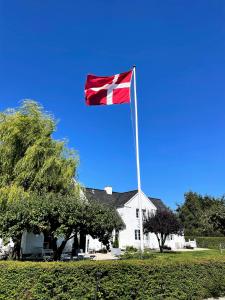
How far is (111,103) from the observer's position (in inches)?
566

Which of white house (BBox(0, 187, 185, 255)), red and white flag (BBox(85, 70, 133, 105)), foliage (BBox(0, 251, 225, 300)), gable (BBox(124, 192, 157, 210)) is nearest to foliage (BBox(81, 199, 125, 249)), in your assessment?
foliage (BBox(0, 251, 225, 300))

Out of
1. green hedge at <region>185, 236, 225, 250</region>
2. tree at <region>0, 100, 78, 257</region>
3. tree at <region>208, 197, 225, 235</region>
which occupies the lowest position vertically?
green hedge at <region>185, 236, 225, 250</region>

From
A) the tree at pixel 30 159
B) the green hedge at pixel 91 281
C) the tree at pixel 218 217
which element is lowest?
the green hedge at pixel 91 281

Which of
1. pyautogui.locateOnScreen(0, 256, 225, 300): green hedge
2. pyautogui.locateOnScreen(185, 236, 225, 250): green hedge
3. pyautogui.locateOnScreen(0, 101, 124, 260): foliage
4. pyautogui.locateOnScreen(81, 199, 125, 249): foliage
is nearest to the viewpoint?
pyautogui.locateOnScreen(0, 256, 225, 300): green hedge

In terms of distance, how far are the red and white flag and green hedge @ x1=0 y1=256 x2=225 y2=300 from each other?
24.1 feet

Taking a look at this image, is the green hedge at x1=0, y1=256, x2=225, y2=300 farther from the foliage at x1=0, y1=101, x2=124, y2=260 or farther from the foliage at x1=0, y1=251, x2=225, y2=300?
the foliage at x1=0, y1=101, x2=124, y2=260

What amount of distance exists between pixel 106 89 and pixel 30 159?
6875 millimetres

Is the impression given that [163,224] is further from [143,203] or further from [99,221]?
[99,221]

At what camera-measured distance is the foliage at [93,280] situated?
8672 mm

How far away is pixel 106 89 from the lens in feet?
47.8

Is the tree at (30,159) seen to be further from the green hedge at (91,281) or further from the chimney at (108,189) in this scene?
the chimney at (108,189)

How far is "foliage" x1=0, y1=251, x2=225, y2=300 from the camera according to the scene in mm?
8672

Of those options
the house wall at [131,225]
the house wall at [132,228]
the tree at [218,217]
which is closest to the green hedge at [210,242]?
the house wall at [132,228]

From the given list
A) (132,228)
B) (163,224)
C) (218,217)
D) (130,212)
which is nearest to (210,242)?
(132,228)
